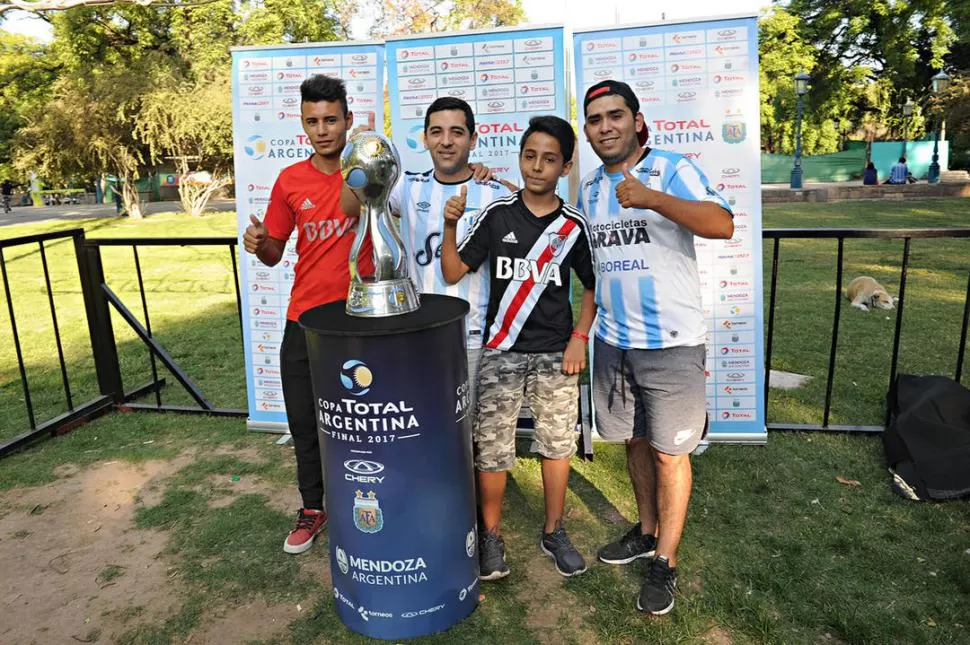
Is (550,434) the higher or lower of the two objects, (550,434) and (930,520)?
the higher

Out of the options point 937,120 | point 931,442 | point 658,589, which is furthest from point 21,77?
point 937,120

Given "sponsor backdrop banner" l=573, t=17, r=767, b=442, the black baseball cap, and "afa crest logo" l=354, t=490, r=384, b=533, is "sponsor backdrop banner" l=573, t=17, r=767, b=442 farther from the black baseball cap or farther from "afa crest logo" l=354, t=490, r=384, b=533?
"afa crest logo" l=354, t=490, r=384, b=533

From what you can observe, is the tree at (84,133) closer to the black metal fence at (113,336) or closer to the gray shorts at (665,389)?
the black metal fence at (113,336)

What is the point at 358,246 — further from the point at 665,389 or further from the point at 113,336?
the point at 113,336

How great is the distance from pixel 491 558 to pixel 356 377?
1189 millimetres

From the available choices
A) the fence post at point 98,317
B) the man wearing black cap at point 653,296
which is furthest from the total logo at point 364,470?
the fence post at point 98,317

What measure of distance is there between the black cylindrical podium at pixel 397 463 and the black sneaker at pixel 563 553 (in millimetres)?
522

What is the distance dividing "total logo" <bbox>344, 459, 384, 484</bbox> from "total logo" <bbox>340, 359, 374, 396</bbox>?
262mm

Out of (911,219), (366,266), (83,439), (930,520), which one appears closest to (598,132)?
(366,266)

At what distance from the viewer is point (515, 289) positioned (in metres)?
2.83

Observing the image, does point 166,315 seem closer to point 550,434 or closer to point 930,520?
point 550,434

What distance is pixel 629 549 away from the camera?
3.17 metres

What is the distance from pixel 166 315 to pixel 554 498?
740cm

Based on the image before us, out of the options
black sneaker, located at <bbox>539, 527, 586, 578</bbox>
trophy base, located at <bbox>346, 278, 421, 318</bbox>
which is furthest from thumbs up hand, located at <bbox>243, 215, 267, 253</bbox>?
black sneaker, located at <bbox>539, 527, 586, 578</bbox>
